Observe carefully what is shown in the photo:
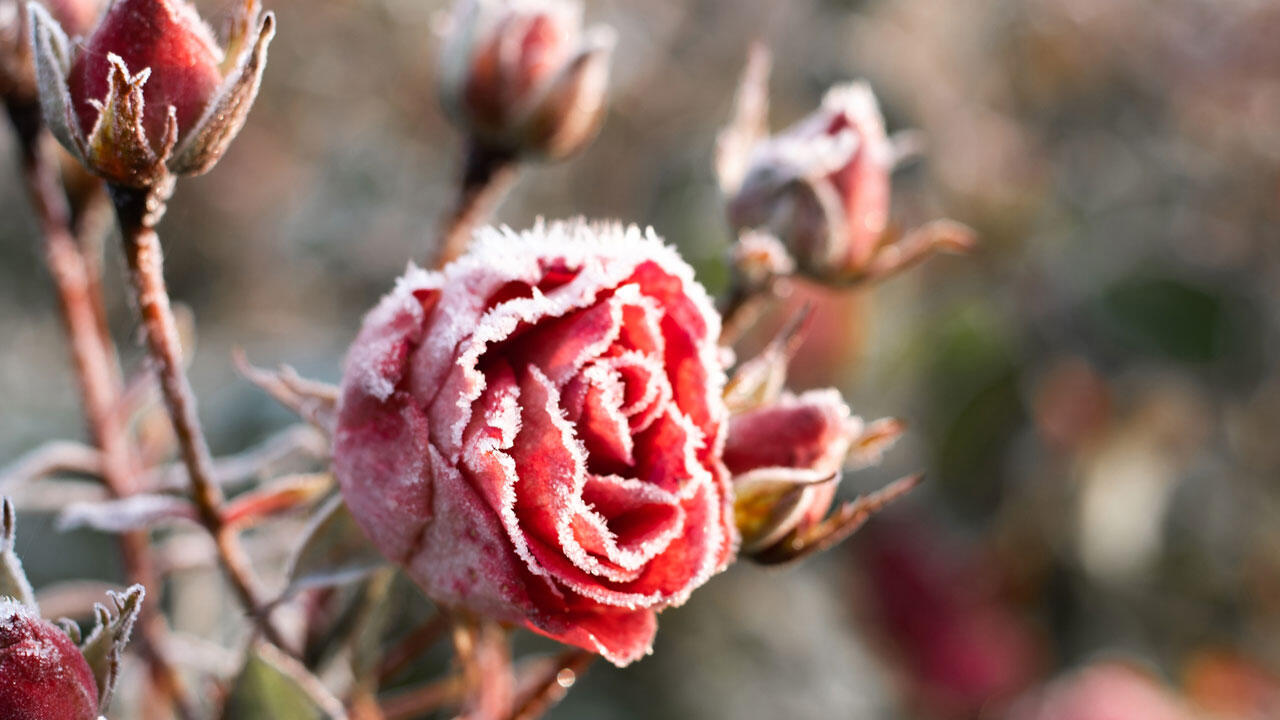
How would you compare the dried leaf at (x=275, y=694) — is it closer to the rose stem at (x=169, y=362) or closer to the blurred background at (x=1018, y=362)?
the rose stem at (x=169, y=362)

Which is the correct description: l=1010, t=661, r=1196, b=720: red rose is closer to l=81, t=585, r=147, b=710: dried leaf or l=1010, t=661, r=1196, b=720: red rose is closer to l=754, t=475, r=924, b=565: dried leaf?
l=754, t=475, r=924, b=565: dried leaf

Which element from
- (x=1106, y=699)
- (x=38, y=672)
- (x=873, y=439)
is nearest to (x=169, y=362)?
(x=38, y=672)

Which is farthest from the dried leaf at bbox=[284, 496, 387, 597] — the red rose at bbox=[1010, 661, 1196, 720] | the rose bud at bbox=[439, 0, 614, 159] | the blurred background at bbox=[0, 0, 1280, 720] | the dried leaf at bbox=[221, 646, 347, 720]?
the red rose at bbox=[1010, 661, 1196, 720]

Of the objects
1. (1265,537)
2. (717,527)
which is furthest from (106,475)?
(1265,537)

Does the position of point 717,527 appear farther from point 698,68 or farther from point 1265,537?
point 698,68

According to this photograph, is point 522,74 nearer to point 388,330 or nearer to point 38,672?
point 388,330
